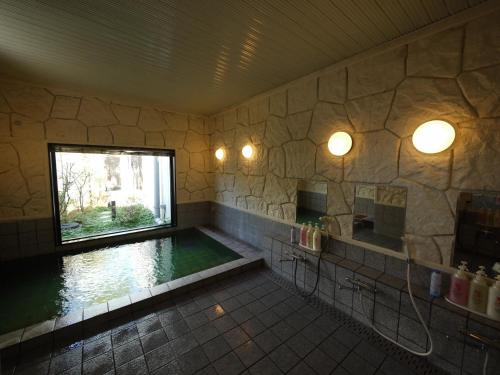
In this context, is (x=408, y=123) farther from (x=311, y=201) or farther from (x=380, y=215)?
(x=311, y=201)

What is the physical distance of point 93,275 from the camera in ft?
9.75

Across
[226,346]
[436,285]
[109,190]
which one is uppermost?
[109,190]

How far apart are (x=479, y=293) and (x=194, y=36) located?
3.03 meters

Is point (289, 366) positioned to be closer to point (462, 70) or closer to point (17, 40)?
point (462, 70)

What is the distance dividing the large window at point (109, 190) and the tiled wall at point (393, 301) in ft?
10.4

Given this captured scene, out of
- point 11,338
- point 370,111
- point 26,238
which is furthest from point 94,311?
point 370,111

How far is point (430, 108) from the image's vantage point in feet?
5.86

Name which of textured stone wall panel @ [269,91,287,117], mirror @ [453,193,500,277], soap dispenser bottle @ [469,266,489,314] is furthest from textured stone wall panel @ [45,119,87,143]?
soap dispenser bottle @ [469,266,489,314]

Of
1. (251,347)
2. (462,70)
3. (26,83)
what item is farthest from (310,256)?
(26,83)

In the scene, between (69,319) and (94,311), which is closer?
(69,319)

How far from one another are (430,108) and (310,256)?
6.17ft

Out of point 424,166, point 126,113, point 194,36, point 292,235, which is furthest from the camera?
point 126,113

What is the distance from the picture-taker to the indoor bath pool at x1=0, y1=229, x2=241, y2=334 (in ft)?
7.63

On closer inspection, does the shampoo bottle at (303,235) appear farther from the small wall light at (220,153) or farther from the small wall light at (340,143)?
the small wall light at (220,153)
